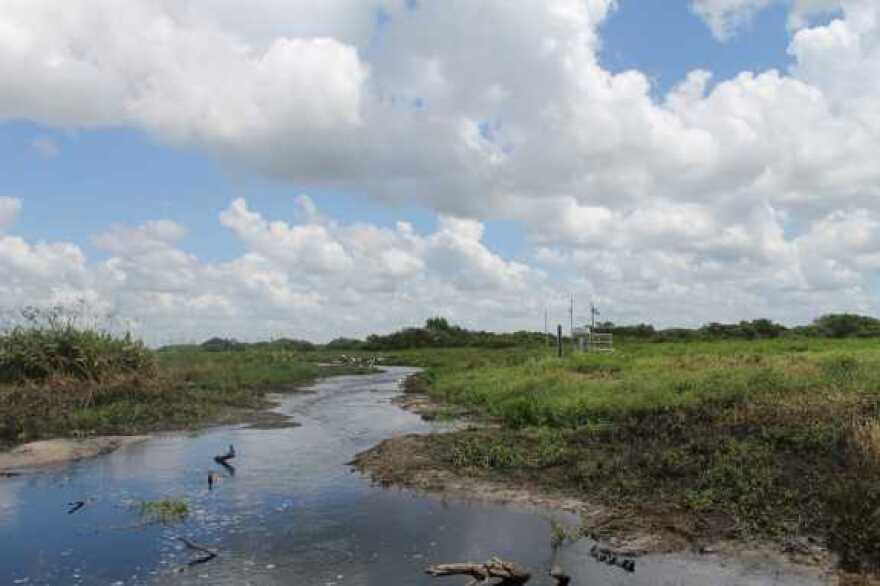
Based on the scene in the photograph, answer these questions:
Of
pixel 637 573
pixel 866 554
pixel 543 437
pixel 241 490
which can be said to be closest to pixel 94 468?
pixel 241 490

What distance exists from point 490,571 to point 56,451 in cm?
→ 1589

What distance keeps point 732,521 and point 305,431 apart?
16.5m

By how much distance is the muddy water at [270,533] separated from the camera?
1137 centimetres

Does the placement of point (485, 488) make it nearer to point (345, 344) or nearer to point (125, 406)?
point (125, 406)

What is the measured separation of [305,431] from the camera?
87.5ft

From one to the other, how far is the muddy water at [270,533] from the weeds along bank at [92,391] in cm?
592

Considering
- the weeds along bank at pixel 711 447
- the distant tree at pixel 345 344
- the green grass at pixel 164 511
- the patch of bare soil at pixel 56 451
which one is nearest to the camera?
the weeds along bank at pixel 711 447

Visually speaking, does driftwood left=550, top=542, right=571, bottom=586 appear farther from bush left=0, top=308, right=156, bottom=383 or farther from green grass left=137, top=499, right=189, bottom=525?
bush left=0, top=308, right=156, bottom=383

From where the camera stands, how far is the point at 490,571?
1064 centimetres

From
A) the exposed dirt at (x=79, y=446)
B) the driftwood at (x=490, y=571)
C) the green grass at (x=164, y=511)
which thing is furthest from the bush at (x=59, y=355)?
the driftwood at (x=490, y=571)

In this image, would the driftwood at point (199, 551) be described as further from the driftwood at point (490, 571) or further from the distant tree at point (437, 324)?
the distant tree at point (437, 324)

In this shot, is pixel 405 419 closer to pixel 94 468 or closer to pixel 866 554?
pixel 94 468

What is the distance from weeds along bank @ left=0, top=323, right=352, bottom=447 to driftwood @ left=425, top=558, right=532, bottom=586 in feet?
56.9

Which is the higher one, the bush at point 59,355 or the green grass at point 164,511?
the bush at point 59,355
